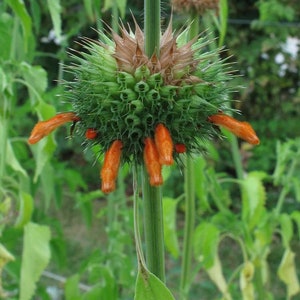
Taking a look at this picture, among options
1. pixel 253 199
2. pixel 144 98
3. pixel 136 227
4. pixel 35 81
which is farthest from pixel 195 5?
pixel 136 227

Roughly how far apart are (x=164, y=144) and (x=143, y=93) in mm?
83

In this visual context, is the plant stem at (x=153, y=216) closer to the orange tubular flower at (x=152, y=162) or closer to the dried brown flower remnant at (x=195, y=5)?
the orange tubular flower at (x=152, y=162)

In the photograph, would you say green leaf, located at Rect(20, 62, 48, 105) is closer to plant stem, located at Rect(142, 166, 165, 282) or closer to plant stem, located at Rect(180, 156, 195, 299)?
plant stem, located at Rect(180, 156, 195, 299)

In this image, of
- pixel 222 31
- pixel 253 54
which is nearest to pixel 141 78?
pixel 222 31

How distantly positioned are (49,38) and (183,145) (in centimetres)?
414

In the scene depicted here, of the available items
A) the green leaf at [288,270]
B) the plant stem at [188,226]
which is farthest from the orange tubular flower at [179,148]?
the green leaf at [288,270]

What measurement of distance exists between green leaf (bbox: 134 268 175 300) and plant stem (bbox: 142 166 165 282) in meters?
0.05

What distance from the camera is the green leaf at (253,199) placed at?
60.7 inches

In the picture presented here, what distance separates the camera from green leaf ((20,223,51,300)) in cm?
122

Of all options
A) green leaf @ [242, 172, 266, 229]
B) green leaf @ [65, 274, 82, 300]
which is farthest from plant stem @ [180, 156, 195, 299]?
green leaf @ [65, 274, 82, 300]

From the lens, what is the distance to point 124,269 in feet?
5.55

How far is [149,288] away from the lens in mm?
676

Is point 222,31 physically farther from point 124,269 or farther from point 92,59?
point 124,269

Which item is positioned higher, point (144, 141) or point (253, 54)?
point (253, 54)
